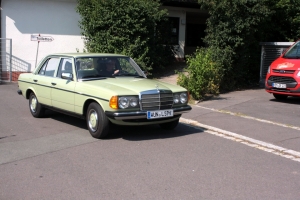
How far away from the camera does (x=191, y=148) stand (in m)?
7.09

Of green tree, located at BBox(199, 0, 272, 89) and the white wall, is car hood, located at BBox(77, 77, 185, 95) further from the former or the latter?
the white wall

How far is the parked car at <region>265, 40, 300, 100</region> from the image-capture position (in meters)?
11.8

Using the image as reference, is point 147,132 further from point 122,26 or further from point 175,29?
point 175,29

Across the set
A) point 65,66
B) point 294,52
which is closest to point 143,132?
point 65,66

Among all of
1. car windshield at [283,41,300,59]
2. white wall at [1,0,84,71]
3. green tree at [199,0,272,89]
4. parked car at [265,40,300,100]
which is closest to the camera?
parked car at [265,40,300,100]

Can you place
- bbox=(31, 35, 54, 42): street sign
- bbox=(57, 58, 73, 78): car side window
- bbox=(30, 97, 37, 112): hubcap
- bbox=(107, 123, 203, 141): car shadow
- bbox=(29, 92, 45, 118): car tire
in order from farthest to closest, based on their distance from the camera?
bbox=(31, 35, 54, 42): street sign, bbox=(30, 97, 37, 112): hubcap, bbox=(29, 92, 45, 118): car tire, bbox=(57, 58, 73, 78): car side window, bbox=(107, 123, 203, 141): car shadow

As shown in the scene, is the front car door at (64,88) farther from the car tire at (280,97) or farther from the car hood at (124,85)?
the car tire at (280,97)

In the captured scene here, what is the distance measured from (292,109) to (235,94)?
2920 mm

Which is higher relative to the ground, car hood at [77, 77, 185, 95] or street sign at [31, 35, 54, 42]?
street sign at [31, 35, 54, 42]

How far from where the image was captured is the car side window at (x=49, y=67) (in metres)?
9.18

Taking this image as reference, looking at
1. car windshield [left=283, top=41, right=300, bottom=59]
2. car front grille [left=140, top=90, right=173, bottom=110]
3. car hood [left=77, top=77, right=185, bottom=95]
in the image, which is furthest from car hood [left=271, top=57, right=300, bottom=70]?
car front grille [left=140, top=90, right=173, bottom=110]

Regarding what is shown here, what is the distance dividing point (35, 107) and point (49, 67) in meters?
1.10

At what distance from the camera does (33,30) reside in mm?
17688

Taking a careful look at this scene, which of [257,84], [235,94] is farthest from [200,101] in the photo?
[257,84]
